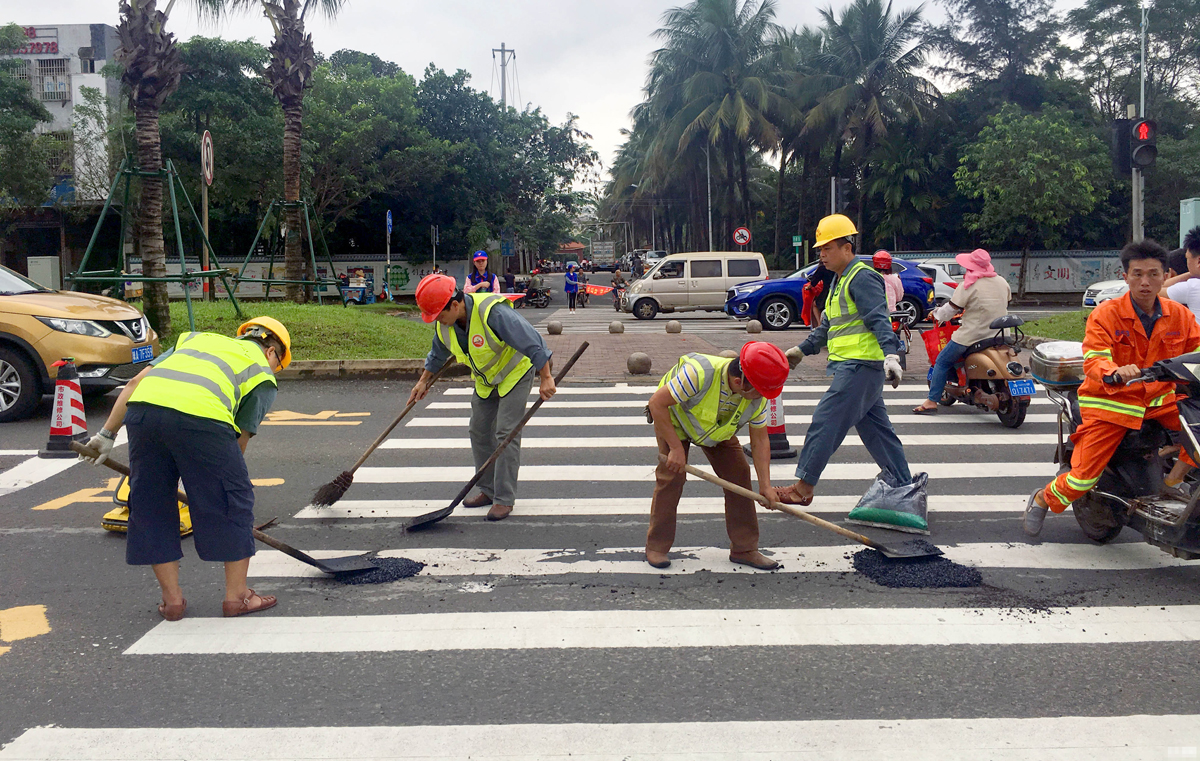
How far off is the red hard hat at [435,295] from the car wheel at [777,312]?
1607 cm

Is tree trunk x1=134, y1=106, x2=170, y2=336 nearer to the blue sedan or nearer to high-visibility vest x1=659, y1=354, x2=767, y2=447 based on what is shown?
high-visibility vest x1=659, y1=354, x2=767, y2=447

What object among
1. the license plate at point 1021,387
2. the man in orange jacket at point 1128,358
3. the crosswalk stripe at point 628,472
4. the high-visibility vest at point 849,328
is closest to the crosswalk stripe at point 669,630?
the man in orange jacket at point 1128,358

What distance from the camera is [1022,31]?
116 feet

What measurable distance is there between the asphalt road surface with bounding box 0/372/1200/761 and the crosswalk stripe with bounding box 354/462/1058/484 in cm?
45

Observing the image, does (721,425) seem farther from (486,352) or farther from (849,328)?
(486,352)

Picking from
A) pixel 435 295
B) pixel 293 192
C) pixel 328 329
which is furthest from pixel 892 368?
pixel 293 192

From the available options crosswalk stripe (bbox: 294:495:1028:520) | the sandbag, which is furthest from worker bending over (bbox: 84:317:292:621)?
the sandbag

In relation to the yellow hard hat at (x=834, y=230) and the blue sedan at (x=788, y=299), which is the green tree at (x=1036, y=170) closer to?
the blue sedan at (x=788, y=299)

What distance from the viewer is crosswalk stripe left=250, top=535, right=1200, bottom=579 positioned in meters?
5.04

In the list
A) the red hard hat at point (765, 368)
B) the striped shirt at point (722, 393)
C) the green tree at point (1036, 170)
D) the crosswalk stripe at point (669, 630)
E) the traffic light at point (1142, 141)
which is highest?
the green tree at point (1036, 170)

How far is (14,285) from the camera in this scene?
10.2 meters

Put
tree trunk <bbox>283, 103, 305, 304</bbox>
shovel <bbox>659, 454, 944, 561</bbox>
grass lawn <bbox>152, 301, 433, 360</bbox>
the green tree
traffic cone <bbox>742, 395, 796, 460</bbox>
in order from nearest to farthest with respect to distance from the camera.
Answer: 1. shovel <bbox>659, 454, 944, 561</bbox>
2. traffic cone <bbox>742, 395, 796, 460</bbox>
3. grass lawn <bbox>152, 301, 433, 360</bbox>
4. tree trunk <bbox>283, 103, 305, 304</bbox>
5. the green tree

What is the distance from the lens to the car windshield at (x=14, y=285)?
993 centimetres

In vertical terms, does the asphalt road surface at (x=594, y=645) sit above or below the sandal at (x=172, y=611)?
below
